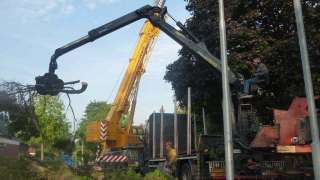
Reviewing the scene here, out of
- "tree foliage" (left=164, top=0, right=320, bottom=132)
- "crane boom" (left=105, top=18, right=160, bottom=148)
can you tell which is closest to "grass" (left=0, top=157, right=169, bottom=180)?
"tree foliage" (left=164, top=0, right=320, bottom=132)

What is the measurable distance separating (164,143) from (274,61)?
614cm

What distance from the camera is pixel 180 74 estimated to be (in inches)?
1083

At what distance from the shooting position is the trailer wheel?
18.5 metres

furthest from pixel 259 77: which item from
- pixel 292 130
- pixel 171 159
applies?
pixel 171 159

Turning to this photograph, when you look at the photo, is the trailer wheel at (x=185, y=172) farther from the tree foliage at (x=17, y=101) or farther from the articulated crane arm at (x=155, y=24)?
the tree foliage at (x=17, y=101)

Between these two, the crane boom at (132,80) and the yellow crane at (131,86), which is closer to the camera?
the yellow crane at (131,86)

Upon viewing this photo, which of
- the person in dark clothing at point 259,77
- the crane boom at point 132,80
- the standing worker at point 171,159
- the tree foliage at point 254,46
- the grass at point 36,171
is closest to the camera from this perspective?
the grass at point 36,171

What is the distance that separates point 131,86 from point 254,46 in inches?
323

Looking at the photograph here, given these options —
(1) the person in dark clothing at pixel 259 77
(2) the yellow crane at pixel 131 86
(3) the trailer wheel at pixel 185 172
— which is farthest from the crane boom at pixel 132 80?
(1) the person in dark clothing at pixel 259 77

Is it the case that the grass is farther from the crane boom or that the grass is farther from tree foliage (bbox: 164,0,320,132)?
the crane boom

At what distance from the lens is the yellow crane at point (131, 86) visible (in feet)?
94.1

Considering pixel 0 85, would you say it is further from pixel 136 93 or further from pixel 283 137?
pixel 136 93

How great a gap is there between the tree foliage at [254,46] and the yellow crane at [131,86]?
10.3 ft

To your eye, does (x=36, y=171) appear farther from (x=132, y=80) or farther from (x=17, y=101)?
(x=132, y=80)
